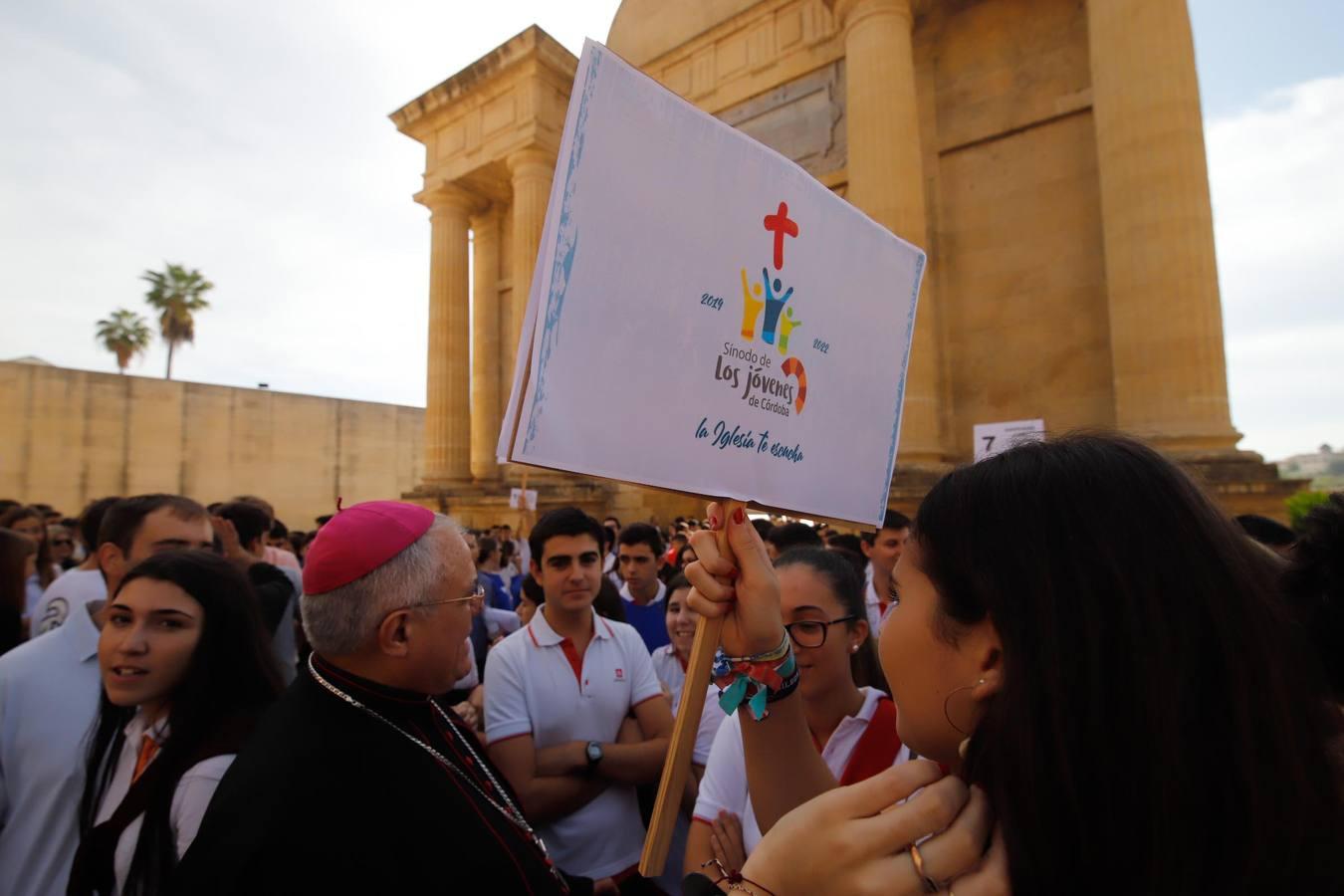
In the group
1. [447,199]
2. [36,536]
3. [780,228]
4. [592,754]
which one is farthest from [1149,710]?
[447,199]

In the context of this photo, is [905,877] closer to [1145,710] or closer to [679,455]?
[1145,710]

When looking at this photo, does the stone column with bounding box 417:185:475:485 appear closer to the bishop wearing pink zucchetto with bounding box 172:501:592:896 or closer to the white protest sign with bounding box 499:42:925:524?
the bishop wearing pink zucchetto with bounding box 172:501:592:896

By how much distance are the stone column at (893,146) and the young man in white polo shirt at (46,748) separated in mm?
10026

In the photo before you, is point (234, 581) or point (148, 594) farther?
point (234, 581)

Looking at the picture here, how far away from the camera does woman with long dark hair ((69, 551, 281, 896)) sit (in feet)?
5.99

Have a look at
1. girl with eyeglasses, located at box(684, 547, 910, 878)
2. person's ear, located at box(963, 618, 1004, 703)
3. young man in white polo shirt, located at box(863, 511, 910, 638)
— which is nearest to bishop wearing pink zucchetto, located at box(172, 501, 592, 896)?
girl with eyeglasses, located at box(684, 547, 910, 878)

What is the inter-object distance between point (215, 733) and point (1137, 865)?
223cm

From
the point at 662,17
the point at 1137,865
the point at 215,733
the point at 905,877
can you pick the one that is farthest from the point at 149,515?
the point at 662,17

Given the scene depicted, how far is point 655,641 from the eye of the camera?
4.86 metres

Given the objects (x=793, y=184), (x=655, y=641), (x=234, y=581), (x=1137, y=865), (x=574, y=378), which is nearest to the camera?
(x=1137, y=865)

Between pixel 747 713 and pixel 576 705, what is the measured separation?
1469 mm

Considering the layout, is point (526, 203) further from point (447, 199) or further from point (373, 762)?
point (373, 762)

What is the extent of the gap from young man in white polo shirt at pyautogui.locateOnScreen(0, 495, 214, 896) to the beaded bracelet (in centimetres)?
206

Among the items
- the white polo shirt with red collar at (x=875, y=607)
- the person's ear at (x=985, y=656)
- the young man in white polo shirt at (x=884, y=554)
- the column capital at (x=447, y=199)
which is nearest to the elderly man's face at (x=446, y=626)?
the person's ear at (x=985, y=656)
